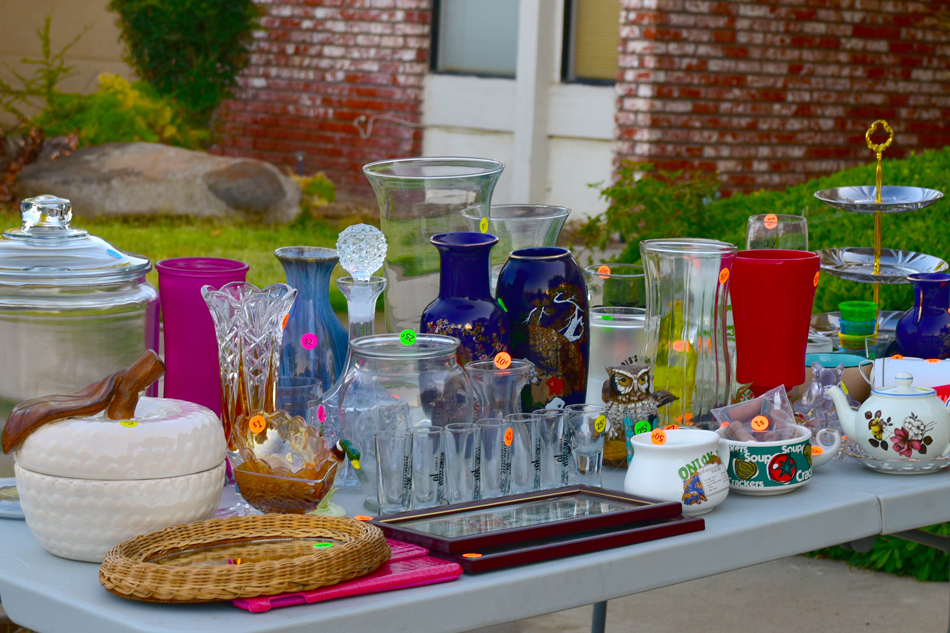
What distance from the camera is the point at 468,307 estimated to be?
1651 mm

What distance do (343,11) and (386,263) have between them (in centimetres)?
707

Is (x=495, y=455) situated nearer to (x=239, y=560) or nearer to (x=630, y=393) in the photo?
(x=630, y=393)

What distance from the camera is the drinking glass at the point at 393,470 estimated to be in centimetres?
142

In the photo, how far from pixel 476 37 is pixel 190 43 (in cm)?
243

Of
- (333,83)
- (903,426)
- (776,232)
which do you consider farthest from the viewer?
(333,83)

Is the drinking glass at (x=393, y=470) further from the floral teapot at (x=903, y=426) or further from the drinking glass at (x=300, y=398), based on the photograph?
the floral teapot at (x=903, y=426)

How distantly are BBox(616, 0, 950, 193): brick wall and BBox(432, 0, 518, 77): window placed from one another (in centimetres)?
133

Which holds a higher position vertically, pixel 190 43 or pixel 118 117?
pixel 190 43

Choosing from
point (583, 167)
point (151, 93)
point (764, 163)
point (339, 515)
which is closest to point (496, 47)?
point (583, 167)

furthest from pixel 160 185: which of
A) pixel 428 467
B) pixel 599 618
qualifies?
pixel 428 467

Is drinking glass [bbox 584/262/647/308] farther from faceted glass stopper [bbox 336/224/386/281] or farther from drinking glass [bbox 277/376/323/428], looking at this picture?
drinking glass [bbox 277/376/323/428]

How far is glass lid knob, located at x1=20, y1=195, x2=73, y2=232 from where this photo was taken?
1.59 metres

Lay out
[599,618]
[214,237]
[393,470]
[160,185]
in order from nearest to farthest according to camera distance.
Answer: [393,470] < [599,618] < [214,237] < [160,185]

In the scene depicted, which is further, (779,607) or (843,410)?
(779,607)
